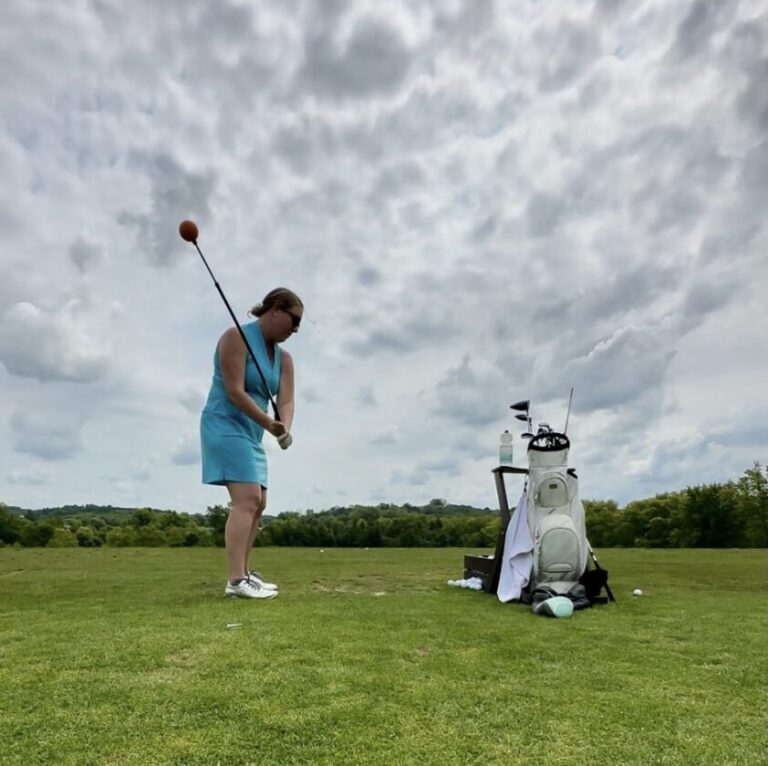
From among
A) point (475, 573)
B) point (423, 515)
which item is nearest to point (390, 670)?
point (475, 573)

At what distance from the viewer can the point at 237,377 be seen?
196 inches

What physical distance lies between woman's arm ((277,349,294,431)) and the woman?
8cm

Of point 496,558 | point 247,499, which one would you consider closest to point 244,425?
point 247,499

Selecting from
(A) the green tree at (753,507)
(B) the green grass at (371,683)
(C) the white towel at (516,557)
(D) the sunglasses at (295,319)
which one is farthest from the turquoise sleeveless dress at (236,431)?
(A) the green tree at (753,507)

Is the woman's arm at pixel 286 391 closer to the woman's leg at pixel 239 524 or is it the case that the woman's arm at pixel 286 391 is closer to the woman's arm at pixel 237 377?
the woman's arm at pixel 237 377

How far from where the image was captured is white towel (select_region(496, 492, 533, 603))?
18.2 ft

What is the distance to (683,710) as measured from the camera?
2426 mm

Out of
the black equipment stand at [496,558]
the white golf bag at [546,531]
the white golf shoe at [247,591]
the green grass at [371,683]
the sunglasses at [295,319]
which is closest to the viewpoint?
the green grass at [371,683]

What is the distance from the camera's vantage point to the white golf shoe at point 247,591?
15.9 ft

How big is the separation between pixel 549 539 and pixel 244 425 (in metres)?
2.85

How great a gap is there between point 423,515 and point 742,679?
29701 mm

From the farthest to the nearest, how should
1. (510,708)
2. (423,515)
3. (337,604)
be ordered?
(423,515), (337,604), (510,708)

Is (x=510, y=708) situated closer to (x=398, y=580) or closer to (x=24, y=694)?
(x=24, y=694)

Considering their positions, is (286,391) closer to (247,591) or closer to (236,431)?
(236,431)
